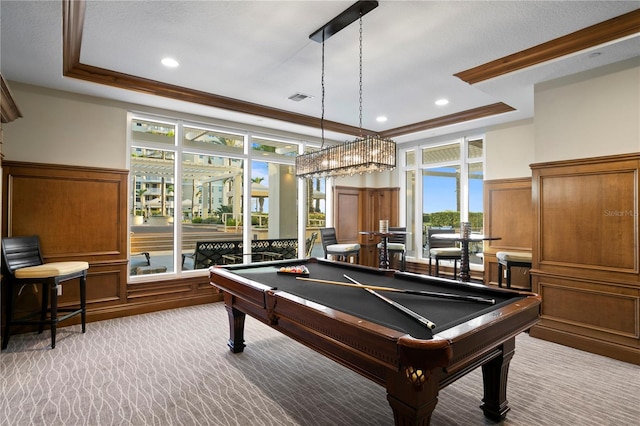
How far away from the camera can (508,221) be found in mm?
5543

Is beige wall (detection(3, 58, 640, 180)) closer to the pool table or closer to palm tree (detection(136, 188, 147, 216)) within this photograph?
palm tree (detection(136, 188, 147, 216))

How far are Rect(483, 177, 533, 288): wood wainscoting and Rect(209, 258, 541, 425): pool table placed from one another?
11.3ft

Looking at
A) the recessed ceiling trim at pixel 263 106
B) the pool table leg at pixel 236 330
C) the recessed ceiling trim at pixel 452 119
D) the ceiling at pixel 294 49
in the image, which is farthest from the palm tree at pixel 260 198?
the pool table leg at pixel 236 330

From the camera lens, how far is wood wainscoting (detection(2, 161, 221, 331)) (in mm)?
3926

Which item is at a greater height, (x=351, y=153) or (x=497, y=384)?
(x=351, y=153)

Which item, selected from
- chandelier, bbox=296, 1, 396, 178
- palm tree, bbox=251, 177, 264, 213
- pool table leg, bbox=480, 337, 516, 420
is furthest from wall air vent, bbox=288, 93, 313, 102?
pool table leg, bbox=480, 337, 516, 420

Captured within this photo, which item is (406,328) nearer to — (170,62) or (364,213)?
(170,62)

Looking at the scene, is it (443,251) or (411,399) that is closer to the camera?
(411,399)

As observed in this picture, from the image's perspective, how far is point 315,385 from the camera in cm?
270

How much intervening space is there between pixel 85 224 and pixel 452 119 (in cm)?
573

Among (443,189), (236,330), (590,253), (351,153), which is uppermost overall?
(351,153)

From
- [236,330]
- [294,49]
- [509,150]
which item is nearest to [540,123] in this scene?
[509,150]

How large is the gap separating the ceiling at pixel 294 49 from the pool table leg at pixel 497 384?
A: 2.62 meters

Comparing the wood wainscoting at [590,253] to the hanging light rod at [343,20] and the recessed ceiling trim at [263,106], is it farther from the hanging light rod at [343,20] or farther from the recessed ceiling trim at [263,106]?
the hanging light rod at [343,20]
